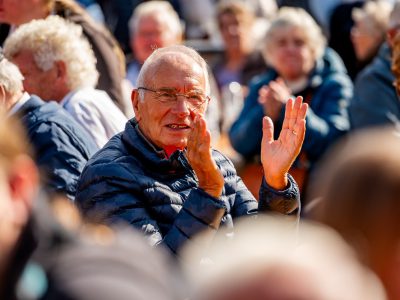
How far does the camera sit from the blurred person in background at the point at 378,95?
7.56 metres

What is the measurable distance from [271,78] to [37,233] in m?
6.18

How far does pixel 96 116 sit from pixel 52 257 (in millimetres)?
4002

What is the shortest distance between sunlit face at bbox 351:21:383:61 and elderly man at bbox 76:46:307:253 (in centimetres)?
399

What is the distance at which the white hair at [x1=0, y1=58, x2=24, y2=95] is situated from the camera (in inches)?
254

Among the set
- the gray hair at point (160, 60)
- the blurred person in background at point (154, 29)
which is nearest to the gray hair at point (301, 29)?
the blurred person in background at point (154, 29)

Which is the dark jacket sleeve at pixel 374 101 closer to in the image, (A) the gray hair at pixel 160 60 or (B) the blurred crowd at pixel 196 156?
(B) the blurred crowd at pixel 196 156

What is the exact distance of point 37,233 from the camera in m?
2.86

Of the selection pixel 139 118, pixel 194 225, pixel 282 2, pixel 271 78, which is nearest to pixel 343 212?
pixel 194 225

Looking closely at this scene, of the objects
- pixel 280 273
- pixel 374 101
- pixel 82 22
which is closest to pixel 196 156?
pixel 280 273

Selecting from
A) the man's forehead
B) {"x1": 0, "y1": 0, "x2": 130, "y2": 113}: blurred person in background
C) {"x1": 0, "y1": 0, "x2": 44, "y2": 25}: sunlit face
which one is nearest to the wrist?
the man's forehead

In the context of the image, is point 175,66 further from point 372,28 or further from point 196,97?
point 372,28

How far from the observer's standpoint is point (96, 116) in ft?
22.4

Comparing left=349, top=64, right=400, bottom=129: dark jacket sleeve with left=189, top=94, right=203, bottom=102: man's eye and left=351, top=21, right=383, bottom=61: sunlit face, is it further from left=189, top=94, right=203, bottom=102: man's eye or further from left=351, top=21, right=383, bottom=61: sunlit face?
left=189, top=94, right=203, bottom=102: man's eye

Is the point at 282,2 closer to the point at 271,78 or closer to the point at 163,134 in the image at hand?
the point at 271,78
